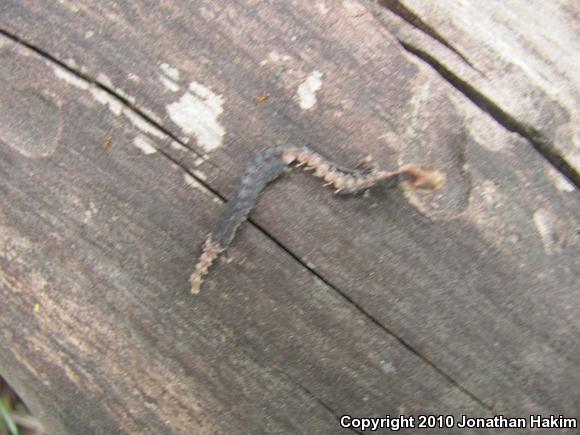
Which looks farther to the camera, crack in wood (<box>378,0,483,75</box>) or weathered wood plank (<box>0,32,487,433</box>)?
crack in wood (<box>378,0,483,75</box>)

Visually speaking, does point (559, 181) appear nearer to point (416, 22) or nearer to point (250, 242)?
point (416, 22)

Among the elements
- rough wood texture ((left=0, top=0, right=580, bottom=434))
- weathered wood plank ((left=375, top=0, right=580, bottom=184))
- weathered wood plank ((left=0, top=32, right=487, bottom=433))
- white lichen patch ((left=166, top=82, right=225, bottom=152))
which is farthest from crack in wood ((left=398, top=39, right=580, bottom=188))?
weathered wood plank ((left=0, top=32, right=487, bottom=433))

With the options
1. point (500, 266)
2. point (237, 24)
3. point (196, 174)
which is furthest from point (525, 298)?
point (237, 24)

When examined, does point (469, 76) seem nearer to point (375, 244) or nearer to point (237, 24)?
point (375, 244)

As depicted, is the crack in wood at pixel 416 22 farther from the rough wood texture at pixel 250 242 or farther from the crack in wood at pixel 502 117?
the rough wood texture at pixel 250 242

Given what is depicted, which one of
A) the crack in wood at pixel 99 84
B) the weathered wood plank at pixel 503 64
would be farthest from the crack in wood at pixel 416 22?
the crack in wood at pixel 99 84

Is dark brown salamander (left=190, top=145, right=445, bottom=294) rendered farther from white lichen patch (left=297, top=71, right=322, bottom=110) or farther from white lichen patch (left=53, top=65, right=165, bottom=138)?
white lichen patch (left=53, top=65, right=165, bottom=138)

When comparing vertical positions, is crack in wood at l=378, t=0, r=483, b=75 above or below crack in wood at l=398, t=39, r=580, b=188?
above
